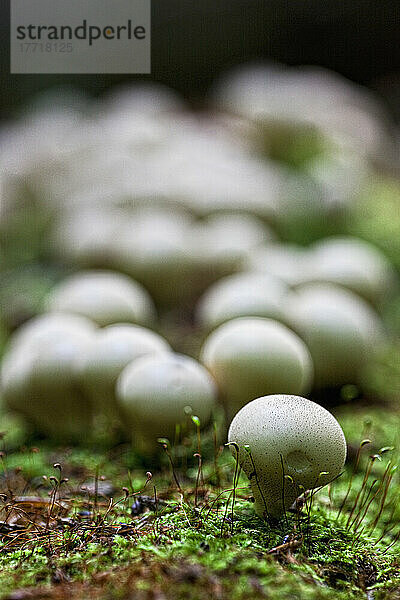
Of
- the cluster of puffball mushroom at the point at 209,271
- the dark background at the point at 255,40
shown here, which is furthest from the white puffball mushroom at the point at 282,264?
the dark background at the point at 255,40

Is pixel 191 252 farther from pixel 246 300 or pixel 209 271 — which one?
pixel 246 300

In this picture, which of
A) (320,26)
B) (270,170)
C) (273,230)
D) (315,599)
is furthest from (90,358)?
(320,26)

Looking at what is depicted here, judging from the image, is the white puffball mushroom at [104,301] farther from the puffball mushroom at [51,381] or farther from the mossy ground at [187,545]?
the mossy ground at [187,545]

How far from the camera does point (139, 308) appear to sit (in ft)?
4.40

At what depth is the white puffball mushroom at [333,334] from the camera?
4.05ft

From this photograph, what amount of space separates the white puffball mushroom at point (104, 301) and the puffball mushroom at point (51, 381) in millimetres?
78

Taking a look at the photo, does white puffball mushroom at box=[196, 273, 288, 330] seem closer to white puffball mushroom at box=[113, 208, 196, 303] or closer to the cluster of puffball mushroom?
the cluster of puffball mushroom

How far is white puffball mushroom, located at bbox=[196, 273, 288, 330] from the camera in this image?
120 centimetres

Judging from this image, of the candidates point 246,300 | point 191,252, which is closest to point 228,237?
point 191,252

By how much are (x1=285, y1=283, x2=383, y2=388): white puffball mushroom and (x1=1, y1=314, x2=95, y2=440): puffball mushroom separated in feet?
1.26

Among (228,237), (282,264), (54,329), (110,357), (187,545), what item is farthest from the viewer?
(228,237)

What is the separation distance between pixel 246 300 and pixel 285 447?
51cm

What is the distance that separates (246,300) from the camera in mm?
1209

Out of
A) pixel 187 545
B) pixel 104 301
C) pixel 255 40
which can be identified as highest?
pixel 255 40
